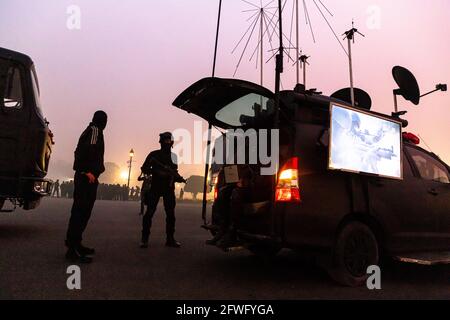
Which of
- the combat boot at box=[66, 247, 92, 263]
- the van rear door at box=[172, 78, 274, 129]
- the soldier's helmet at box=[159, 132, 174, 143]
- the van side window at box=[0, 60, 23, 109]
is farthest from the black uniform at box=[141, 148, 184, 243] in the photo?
the van side window at box=[0, 60, 23, 109]

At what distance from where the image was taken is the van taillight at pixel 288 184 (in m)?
3.68

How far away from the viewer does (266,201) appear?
12.9 ft

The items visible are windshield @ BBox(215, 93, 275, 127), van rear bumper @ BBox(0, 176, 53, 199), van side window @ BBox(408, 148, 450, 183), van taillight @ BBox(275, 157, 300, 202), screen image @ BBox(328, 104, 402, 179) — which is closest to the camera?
van taillight @ BBox(275, 157, 300, 202)

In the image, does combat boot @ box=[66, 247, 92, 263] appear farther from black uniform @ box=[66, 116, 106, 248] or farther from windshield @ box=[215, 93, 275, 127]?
windshield @ box=[215, 93, 275, 127]

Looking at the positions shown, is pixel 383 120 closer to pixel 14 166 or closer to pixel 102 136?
pixel 102 136

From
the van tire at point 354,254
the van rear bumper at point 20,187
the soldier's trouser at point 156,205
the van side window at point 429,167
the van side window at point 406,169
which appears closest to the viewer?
the van tire at point 354,254

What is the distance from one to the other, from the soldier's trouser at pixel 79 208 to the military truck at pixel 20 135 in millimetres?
1662

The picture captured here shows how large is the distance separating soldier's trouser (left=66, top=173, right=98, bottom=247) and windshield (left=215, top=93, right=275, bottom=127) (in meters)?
2.07

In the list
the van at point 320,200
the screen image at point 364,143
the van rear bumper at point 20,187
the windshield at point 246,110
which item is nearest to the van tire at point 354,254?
Result: the van at point 320,200

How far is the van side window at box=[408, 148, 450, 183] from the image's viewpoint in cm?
503

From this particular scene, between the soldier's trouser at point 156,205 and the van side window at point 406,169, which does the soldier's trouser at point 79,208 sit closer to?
the soldier's trouser at point 156,205

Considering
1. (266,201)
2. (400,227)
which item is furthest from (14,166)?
(400,227)
